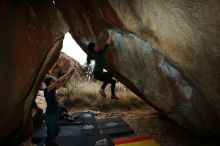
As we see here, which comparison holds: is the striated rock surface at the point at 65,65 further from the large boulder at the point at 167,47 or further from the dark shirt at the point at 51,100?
the dark shirt at the point at 51,100

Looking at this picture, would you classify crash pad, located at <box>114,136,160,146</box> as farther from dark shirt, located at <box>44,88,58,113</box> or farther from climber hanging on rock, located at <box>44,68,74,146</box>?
dark shirt, located at <box>44,88,58,113</box>

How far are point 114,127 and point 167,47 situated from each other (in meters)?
4.80

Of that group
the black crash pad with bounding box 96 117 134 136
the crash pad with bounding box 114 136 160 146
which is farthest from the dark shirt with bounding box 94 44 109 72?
the black crash pad with bounding box 96 117 134 136

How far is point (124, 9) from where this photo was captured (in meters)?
5.05

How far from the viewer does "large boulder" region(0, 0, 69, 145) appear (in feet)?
18.5

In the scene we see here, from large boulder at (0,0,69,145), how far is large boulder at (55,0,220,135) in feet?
3.80

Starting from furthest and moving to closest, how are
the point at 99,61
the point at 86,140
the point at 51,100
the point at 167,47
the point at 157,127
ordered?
1. the point at 157,127
2. the point at 86,140
3. the point at 99,61
4. the point at 51,100
5. the point at 167,47

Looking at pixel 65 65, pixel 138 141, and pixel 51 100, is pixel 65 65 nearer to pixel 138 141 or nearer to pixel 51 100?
pixel 138 141

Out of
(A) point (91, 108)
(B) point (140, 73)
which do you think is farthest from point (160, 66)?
(A) point (91, 108)

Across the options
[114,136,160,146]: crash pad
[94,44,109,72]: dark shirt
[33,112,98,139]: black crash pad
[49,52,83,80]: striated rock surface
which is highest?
[49,52,83,80]: striated rock surface

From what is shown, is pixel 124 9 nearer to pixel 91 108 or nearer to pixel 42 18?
pixel 42 18

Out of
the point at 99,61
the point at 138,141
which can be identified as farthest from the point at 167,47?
the point at 138,141

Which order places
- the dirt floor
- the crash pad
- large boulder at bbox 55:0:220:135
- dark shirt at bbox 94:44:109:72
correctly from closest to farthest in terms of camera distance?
large boulder at bbox 55:0:220:135 → dark shirt at bbox 94:44:109:72 → the crash pad → the dirt floor

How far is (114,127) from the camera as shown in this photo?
9.07 m
